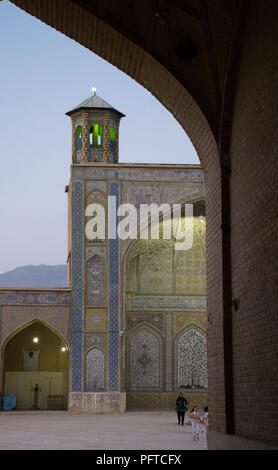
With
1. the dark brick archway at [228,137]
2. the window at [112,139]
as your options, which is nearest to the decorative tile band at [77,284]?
the window at [112,139]

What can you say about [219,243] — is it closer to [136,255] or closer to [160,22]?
[160,22]

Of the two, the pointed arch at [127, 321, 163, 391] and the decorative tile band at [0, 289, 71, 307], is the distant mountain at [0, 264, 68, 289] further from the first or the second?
the decorative tile band at [0, 289, 71, 307]

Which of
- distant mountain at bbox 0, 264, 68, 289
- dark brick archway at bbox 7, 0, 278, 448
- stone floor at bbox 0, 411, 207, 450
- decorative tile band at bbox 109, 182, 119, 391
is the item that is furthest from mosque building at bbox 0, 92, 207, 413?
distant mountain at bbox 0, 264, 68, 289

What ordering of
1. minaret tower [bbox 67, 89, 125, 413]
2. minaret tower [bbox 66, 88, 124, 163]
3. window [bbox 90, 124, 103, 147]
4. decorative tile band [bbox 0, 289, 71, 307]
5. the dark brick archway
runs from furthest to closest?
window [bbox 90, 124, 103, 147] < minaret tower [bbox 66, 88, 124, 163] < decorative tile band [bbox 0, 289, 71, 307] < minaret tower [bbox 67, 89, 125, 413] < the dark brick archway

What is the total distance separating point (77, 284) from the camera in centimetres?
2180

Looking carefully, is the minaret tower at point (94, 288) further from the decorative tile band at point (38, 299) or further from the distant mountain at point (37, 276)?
the distant mountain at point (37, 276)

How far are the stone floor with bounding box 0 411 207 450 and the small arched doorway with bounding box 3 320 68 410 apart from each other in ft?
6.92

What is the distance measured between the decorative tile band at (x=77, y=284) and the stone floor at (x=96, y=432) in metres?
1.21

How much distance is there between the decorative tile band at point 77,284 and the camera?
21.3 metres

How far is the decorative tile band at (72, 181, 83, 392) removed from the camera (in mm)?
21328

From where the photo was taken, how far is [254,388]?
5.88 metres

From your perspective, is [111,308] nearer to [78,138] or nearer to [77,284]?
[77,284]

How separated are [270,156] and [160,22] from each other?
2110 millimetres
